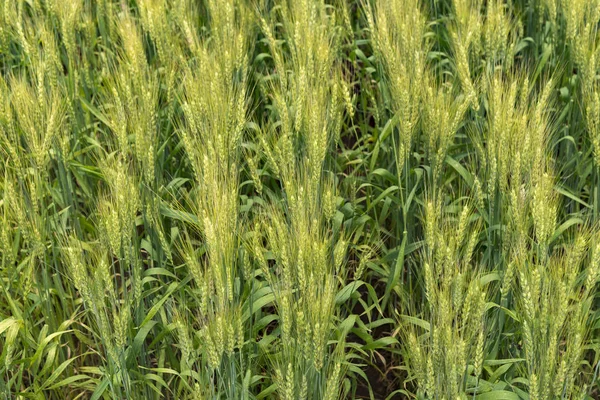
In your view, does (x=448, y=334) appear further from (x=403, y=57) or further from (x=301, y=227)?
(x=403, y=57)

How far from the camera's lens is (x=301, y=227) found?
89.7 inches

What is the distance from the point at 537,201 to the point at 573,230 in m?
0.76

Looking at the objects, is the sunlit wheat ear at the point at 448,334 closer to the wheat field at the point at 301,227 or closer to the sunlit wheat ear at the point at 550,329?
the wheat field at the point at 301,227

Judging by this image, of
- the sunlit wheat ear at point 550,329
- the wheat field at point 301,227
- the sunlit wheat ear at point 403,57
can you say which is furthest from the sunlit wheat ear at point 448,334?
the sunlit wheat ear at point 403,57

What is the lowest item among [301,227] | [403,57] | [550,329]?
[550,329]

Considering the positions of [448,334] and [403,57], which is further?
[403,57]

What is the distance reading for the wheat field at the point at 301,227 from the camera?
7.35 ft

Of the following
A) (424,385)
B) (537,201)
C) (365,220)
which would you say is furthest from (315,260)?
(365,220)

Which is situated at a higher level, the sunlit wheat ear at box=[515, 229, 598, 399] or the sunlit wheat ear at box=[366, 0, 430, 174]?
the sunlit wheat ear at box=[366, 0, 430, 174]

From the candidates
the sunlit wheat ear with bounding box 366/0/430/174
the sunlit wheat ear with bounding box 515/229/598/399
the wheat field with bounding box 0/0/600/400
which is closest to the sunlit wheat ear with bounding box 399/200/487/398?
the wheat field with bounding box 0/0/600/400

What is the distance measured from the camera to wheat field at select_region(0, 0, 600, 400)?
2.24m

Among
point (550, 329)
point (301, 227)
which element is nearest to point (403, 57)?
point (301, 227)

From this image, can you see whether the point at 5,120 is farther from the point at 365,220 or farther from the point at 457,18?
the point at 457,18

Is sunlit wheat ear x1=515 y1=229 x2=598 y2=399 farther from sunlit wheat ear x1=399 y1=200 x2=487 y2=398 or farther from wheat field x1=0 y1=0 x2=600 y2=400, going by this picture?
sunlit wheat ear x1=399 y1=200 x2=487 y2=398
